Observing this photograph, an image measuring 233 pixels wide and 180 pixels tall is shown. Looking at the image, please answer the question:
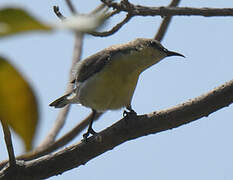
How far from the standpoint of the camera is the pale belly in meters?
4.08

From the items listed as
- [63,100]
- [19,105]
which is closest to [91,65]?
[63,100]

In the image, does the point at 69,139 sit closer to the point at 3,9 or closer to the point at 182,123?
the point at 182,123

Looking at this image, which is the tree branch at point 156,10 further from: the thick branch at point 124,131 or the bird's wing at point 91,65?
the bird's wing at point 91,65

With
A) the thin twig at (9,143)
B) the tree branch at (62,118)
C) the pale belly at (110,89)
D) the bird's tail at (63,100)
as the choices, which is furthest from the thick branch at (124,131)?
the bird's tail at (63,100)

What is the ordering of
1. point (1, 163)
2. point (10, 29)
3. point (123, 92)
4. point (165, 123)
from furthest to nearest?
point (123, 92), point (1, 163), point (165, 123), point (10, 29)

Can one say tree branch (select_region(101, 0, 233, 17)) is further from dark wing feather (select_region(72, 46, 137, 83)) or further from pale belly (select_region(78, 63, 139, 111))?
dark wing feather (select_region(72, 46, 137, 83))

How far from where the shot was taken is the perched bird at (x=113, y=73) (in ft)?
13.5

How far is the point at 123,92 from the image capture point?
4.11m

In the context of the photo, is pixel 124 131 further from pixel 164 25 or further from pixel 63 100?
pixel 63 100

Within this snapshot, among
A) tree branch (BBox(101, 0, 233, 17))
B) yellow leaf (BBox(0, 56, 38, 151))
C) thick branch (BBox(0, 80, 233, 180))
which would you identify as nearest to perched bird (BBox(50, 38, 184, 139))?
thick branch (BBox(0, 80, 233, 180))

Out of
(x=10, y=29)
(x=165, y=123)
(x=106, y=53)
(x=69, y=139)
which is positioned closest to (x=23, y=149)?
(x=10, y=29)

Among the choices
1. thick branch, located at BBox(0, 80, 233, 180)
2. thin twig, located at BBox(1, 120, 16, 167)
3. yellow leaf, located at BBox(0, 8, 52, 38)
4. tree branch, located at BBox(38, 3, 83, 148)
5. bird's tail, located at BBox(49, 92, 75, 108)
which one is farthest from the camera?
bird's tail, located at BBox(49, 92, 75, 108)

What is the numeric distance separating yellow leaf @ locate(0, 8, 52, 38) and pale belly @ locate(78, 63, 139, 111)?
11.7ft

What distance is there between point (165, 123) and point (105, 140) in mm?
429
